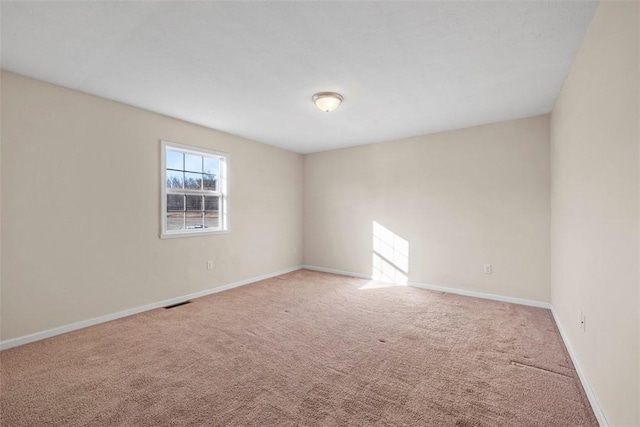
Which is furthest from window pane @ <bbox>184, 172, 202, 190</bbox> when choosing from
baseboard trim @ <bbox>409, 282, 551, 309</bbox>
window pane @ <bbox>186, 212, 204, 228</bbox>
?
baseboard trim @ <bbox>409, 282, 551, 309</bbox>

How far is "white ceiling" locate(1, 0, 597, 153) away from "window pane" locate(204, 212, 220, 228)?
1536 mm

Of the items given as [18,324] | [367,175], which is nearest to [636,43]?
[367,175]

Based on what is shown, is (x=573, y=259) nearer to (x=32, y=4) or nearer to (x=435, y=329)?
(x=435, y=329)

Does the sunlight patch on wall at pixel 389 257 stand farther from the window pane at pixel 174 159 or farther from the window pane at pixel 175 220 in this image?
the window pane at pixel 174 159

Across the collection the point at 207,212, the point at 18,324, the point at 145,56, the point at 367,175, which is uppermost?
the point at 145,56

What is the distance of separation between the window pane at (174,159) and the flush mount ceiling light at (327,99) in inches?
86.3

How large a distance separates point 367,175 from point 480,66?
2.84 metres

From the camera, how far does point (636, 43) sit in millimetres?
1256

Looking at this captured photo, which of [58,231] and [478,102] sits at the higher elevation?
[478,102]

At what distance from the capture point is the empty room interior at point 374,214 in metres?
1.73

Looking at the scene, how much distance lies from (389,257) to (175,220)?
3454mm

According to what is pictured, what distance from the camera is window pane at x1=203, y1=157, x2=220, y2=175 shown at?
4363 millimetres

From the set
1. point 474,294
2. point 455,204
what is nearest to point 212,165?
point 455,204

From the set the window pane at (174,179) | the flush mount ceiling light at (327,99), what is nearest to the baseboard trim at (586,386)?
the flush mount ceiling light at (327,99)
